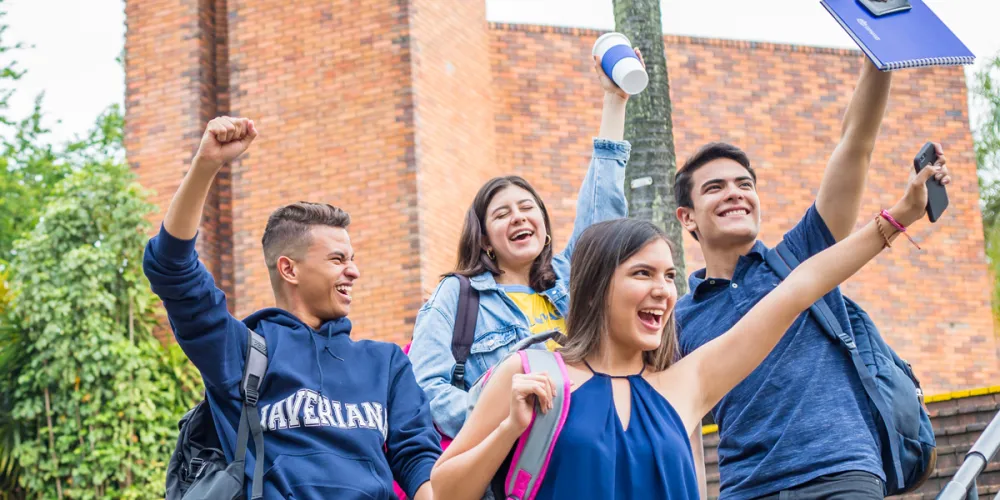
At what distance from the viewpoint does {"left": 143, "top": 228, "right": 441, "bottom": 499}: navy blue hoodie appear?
359cm

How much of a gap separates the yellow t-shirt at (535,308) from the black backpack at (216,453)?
1.02 meters

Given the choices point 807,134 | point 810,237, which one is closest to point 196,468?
point 810,237

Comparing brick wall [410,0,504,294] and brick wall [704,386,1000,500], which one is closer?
brick wall [704,386,1000,500]

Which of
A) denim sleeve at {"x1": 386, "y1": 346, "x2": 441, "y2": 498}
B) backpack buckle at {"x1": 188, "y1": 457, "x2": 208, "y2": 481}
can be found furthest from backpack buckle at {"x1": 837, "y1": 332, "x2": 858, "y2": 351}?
backpack buckle at {"x1": 188, "y1": 457, "x2": 208, "y2": 481}

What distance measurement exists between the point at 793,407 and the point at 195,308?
6.24 feet

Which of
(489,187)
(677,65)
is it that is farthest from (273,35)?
(489,187)

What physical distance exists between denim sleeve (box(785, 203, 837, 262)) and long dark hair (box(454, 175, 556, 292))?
937 mm

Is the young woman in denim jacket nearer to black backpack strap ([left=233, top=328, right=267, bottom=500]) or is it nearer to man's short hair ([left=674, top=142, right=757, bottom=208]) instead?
man's short hair ([left=674, top=142, right=757, bottom=208])

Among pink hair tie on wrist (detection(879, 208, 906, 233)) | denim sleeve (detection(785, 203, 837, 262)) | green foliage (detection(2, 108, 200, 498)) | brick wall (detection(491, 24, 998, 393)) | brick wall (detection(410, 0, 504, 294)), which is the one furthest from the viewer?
brick wall (detection(491, 24, 998, 393))

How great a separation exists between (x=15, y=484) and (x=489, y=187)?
942 centimetres

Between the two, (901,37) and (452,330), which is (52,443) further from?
(901,37)

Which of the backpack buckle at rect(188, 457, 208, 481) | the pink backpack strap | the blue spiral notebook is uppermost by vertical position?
the blue spiral notebook

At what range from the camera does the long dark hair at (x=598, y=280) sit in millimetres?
3158

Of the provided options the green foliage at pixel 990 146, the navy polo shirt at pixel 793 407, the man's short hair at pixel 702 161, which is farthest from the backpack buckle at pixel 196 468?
the green foliage at pixel 990 146
